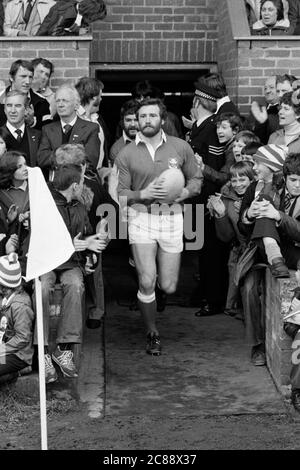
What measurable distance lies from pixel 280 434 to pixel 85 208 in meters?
2.29

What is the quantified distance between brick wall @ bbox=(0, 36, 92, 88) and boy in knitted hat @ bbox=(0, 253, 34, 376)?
360 centimetres

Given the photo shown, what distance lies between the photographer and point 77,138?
9016 mm

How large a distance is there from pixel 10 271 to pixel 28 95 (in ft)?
9.18

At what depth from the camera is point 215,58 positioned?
1183 cm

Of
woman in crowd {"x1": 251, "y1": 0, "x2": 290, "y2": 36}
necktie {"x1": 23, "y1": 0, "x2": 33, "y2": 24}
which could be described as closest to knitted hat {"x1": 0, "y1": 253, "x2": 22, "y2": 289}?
necktie {"x1": 23, "y1": 0, "x2": 33, "y2": 24}

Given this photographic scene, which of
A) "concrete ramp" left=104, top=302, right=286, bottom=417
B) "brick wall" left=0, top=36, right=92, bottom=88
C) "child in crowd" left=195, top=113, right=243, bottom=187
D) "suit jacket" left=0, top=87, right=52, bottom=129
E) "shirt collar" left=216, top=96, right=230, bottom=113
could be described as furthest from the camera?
"brick wall" left=0, top=36, right=92, bottom=88

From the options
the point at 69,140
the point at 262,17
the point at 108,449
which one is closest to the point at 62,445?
the point at 108,449

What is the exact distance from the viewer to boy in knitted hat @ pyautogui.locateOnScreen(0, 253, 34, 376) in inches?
285

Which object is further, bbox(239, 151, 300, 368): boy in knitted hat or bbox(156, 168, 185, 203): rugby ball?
bbox(156, 168, 185, 203): rugby ball

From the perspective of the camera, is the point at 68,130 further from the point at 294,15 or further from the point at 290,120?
the point at 294,15

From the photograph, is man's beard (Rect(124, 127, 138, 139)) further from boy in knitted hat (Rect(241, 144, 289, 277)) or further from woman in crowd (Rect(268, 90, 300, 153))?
boy in knitted hat (Rect(241, 144, 289, 277))

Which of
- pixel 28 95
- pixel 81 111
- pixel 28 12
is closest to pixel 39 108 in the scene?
pixel 28 95

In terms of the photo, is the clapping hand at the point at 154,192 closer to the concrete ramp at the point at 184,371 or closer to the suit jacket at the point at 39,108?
the concrete ramp at the point at 184,371
